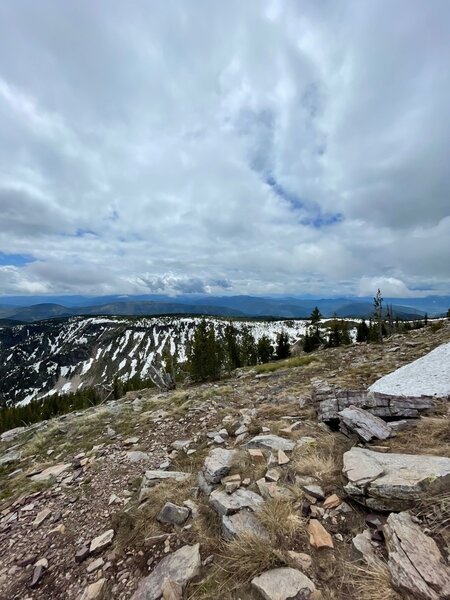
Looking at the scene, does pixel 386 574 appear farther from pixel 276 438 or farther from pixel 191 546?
pixel 276 438

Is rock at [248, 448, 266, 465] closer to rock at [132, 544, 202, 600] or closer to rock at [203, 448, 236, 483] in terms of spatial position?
rock at [203, 448, 236, 483]

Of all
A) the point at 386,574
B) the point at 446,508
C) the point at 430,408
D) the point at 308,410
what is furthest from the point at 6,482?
the point at 430,408

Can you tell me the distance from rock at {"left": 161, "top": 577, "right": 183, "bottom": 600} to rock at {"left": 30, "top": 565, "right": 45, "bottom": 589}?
8.14ft

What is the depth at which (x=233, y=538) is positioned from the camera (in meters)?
4.55

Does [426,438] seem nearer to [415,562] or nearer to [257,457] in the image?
[257,457]

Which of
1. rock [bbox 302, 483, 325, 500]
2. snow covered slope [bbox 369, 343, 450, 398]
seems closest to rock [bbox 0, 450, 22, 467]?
rock [bbox 302, 483, 325, 500]

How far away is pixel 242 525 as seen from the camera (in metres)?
4.81

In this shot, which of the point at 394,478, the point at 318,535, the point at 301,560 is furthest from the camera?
the point at 394,478

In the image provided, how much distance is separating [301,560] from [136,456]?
6.54 metres

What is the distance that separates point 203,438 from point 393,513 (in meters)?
6.76

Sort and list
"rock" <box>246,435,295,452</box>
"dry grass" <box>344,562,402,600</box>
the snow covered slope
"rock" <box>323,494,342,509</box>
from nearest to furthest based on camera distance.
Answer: "dry grass" <box>344,562,402,600</box> < "rock" <box>323,494,342,509</box> < "rock" <box>246,435,295,452</box> < the snow covered slope

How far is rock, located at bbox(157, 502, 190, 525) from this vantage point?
545cm

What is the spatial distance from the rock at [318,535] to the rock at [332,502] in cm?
44

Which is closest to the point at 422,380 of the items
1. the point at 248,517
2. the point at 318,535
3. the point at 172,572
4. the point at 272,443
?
the point at 272,443
